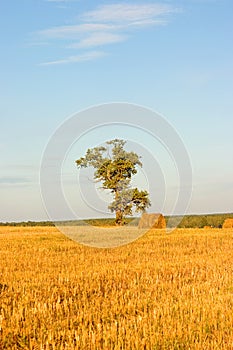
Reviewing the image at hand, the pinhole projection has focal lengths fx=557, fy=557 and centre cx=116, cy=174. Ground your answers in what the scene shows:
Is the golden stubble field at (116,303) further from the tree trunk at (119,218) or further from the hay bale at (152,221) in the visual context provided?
the tree trunk at (119,218)

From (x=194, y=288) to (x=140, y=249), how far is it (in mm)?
9991

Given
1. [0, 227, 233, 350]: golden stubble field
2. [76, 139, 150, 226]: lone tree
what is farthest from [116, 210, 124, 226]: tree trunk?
[0, 227, 233, 350]: golden stubble field

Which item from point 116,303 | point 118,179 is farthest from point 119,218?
point 116,303

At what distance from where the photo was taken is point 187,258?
1806 cm

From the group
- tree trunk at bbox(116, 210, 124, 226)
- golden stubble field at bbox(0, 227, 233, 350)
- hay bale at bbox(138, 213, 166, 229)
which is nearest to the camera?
golden stubble field at bbox(0, 227, 233, 350)

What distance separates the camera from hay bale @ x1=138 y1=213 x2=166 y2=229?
40.3m

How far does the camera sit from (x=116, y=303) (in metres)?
9.95

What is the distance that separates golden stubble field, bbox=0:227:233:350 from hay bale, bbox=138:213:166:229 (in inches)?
867

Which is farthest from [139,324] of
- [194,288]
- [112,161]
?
[112,161]

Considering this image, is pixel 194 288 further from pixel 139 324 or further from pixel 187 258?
pixel 187 258

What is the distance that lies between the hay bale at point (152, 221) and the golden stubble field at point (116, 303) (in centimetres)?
2203

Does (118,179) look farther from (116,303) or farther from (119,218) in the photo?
(116,303)

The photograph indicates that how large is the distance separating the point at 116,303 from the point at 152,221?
3043 centimetres

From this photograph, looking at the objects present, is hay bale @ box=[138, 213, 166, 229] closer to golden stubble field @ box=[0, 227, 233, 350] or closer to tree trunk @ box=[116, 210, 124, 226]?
tree trunk @ box=[116, 210, 124, 226]
